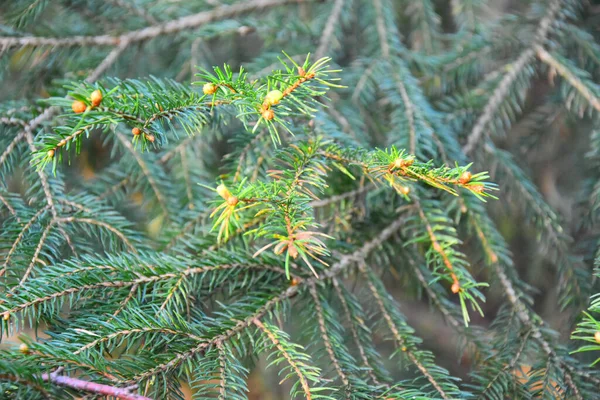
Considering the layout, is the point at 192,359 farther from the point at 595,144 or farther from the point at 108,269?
the point at 595,144

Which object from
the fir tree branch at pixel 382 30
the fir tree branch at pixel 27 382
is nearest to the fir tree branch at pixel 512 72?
the fir tree branch at pixel 382 30

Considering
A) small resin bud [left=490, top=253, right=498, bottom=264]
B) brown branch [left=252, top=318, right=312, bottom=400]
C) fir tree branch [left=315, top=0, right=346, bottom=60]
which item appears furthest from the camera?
fir tree branch [left=315, top=0, right=346, bottom=60]

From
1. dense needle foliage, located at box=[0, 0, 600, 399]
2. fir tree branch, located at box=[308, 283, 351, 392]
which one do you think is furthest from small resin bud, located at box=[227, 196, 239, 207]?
fir tree branch, located at box=[308, 283, 351, 392]

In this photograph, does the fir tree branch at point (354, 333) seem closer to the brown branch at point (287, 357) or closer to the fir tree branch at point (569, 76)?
the brown branch at point (287, 357)

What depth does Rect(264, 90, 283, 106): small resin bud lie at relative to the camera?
58 cm

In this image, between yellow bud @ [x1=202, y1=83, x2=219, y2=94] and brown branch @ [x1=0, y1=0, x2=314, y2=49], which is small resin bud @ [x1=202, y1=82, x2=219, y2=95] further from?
brown branch @ [x1=0, y1=0, x2=314, y2=49]

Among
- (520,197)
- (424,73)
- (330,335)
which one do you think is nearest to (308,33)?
(424,73)

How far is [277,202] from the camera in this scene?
0.59 m

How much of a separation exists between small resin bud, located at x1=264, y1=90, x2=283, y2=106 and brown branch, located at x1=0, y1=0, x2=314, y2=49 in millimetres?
689

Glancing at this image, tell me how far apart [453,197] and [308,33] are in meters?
0.57

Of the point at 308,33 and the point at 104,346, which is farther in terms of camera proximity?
the point at 308,33

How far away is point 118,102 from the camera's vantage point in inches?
23.6

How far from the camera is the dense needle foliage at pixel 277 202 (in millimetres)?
620

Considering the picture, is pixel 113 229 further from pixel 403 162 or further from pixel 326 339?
pixel 403 162
